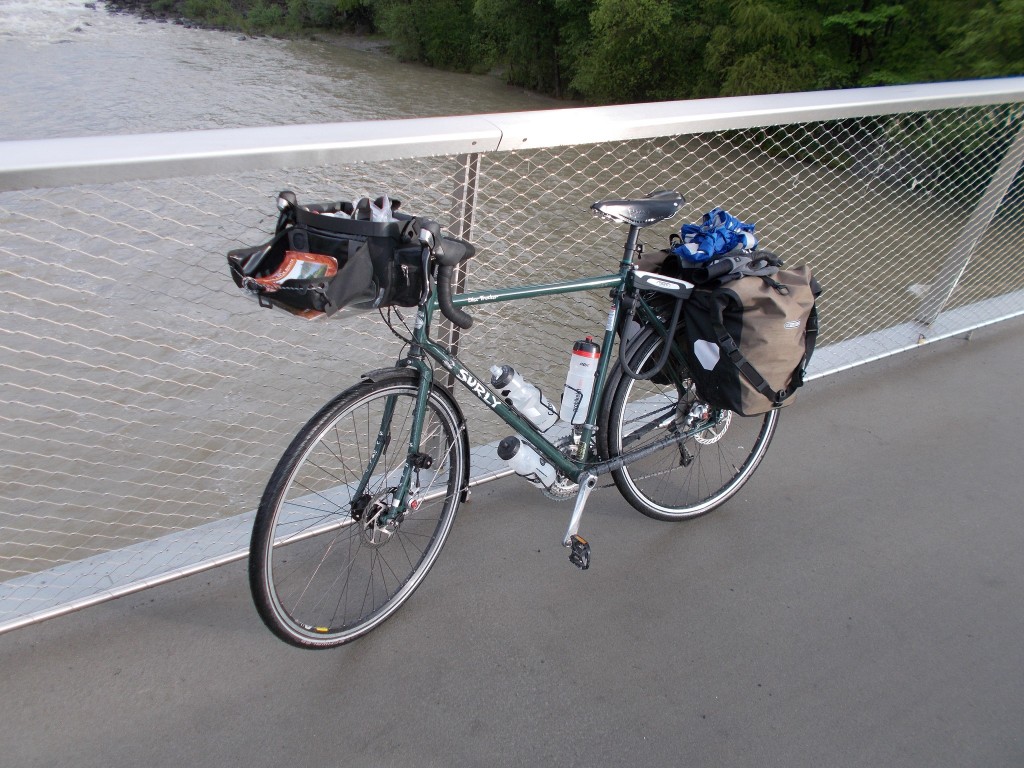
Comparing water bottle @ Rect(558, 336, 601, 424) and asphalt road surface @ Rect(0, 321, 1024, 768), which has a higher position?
water bottle @ Rect(558, 336, 601, 424)

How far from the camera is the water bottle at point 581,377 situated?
2.07 metres

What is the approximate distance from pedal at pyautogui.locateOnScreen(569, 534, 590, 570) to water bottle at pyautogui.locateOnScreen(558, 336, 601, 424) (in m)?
0.35

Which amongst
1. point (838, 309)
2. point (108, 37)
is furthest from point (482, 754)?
point (108, 37)

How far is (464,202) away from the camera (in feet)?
6.67

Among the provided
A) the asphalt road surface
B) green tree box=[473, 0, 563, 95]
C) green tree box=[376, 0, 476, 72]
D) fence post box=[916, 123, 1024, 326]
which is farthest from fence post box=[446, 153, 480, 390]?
green tree box=[376, 0, 476, 72]

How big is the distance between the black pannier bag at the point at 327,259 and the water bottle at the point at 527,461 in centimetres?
64

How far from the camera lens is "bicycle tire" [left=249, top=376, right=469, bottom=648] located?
1.62m

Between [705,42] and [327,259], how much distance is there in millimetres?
15972

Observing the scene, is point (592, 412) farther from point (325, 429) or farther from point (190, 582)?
point (190, 582)

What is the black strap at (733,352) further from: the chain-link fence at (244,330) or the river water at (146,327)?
the river water at (146,327)

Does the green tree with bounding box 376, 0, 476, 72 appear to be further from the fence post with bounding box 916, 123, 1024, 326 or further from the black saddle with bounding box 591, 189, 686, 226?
the black saddle with bounding box 591, 189, 686, 226

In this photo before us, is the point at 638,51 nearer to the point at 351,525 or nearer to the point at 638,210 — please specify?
the point at 638,210

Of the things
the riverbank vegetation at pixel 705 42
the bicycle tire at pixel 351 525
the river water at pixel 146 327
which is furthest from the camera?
the riverbank vegetation at pixel 705 42

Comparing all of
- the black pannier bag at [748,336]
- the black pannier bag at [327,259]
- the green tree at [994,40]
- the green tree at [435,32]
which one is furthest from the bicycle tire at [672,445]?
the green tree at [435,32]
